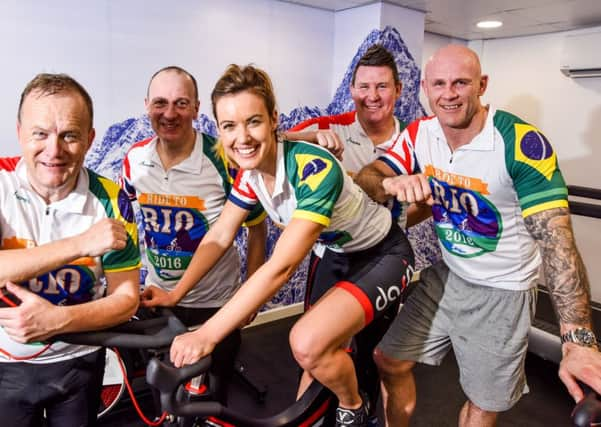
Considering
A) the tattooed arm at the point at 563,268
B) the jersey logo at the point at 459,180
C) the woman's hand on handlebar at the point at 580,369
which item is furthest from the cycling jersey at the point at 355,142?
the woman's hand on handlebar at the point at 580,369

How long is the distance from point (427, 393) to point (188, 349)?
2.35 meters

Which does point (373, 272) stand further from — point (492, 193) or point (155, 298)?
point (155, 298)

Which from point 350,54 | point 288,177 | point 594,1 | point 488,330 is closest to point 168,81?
point 288,177

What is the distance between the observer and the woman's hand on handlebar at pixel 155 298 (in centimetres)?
167

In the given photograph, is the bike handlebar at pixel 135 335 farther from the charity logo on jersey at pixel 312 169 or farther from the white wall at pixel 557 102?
the white wall at pixel 557 102

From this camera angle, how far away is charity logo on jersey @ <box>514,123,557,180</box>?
1.69 m

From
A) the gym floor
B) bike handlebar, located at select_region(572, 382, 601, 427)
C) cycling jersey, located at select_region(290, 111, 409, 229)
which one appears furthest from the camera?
the gym floor

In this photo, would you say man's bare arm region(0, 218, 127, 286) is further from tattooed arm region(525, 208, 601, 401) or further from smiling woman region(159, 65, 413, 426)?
tattooed arm region(525, 208, 601, 401)

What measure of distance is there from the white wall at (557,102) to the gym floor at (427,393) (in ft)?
5.38

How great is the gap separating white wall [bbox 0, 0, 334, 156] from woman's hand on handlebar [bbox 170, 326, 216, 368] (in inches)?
83.5

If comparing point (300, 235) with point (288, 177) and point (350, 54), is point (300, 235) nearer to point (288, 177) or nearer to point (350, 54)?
point (288, 177)

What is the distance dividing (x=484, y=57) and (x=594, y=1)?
181 centimetres

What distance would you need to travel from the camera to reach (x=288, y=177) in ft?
5.47

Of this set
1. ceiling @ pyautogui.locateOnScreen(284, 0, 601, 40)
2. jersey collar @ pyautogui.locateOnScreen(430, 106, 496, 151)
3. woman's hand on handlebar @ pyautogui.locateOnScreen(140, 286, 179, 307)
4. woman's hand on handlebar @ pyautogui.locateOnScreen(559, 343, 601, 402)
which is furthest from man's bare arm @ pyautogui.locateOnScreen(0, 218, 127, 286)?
ceiling @ pyautogui.locateOnScreen(284, 0, 601, 40)
